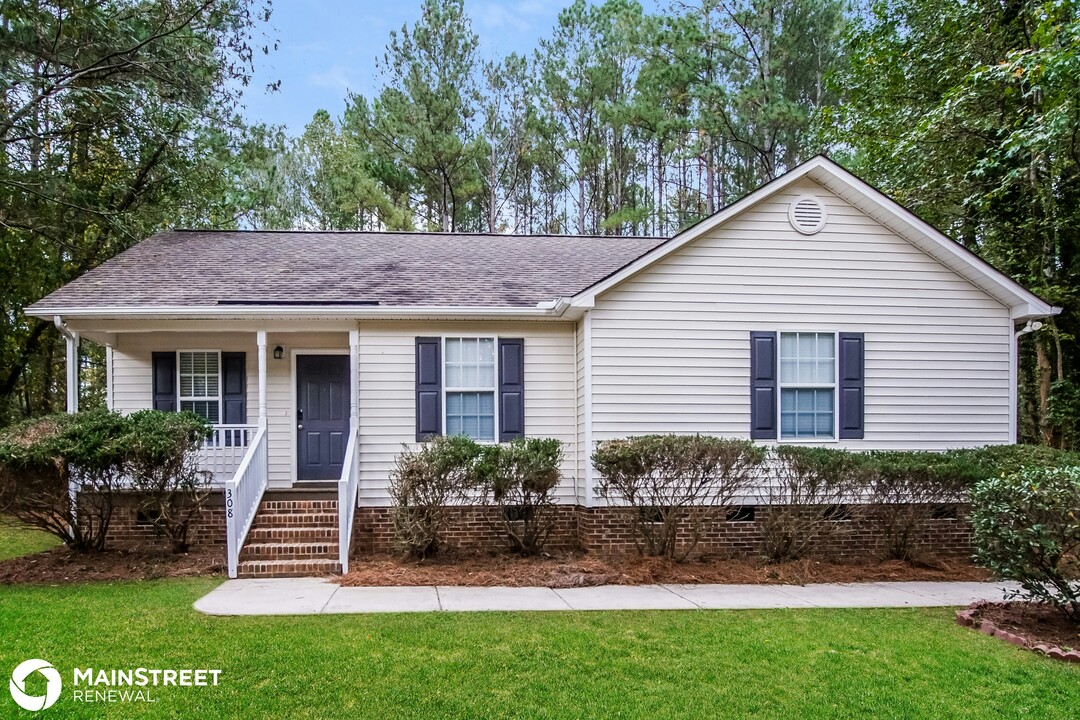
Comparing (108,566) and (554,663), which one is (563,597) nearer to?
(554,663)

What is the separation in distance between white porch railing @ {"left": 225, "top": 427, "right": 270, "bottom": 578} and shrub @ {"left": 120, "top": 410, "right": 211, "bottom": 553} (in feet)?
1.82

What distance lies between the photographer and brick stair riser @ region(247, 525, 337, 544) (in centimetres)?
901

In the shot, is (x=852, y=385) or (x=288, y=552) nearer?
(x=288, y=552)

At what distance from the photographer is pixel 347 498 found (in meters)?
8.68

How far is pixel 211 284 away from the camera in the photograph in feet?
34.9

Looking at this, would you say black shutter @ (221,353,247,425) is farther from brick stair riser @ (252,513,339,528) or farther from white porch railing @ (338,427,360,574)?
white porch railing @ (338,427,360,574)

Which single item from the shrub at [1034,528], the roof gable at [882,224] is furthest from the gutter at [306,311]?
the shrub at [1034,528]

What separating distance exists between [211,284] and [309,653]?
22.7 feet

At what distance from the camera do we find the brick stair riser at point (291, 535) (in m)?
9.01

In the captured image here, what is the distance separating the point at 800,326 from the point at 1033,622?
4.47 m

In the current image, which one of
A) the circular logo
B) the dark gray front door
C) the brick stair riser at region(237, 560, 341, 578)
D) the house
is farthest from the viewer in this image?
the dark gray front door

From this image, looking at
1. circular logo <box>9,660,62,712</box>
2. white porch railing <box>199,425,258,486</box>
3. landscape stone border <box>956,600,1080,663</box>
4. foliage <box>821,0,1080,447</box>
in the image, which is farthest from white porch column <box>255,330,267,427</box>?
foliage <box>821,0,1080,447</box>

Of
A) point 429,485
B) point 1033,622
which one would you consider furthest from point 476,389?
point 1033,622

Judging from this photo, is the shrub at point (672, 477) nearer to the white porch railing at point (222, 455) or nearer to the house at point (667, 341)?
the house at point (667, 341)
